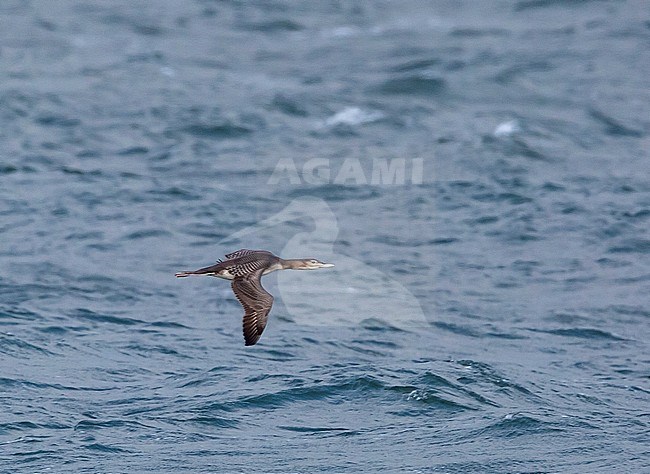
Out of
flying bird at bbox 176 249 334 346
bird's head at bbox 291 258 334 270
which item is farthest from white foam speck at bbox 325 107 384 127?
flying bird at bbox 176 249 334 346

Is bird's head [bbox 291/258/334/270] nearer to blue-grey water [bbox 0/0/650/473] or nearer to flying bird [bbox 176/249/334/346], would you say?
flying bird [bbox 176/249/334/346]

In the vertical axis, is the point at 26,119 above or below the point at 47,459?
above

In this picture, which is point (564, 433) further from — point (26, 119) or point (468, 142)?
point (26, 119)

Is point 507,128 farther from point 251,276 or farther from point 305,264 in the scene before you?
point 251,276

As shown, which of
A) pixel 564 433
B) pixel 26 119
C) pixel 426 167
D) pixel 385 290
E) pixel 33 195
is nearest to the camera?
pixel 564 433

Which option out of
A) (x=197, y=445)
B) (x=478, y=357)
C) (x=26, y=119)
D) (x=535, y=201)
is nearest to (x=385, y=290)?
(x=478, y=357)

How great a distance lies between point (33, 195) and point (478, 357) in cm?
854

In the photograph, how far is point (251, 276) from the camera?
13.3 meters

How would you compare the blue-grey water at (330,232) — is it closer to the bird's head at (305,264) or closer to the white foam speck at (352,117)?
the white foam speck at (352,117)

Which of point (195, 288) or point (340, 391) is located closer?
point (340, 391)

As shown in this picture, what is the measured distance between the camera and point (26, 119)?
81.4 ft

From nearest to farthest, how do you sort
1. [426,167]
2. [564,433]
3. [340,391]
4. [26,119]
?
1. [564,433]
2. [340,391]
3. [426,167]
4. [26,119]

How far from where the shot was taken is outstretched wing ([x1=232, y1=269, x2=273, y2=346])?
1250cm

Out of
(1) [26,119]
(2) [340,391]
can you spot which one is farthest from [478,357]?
(1) [26,119]
